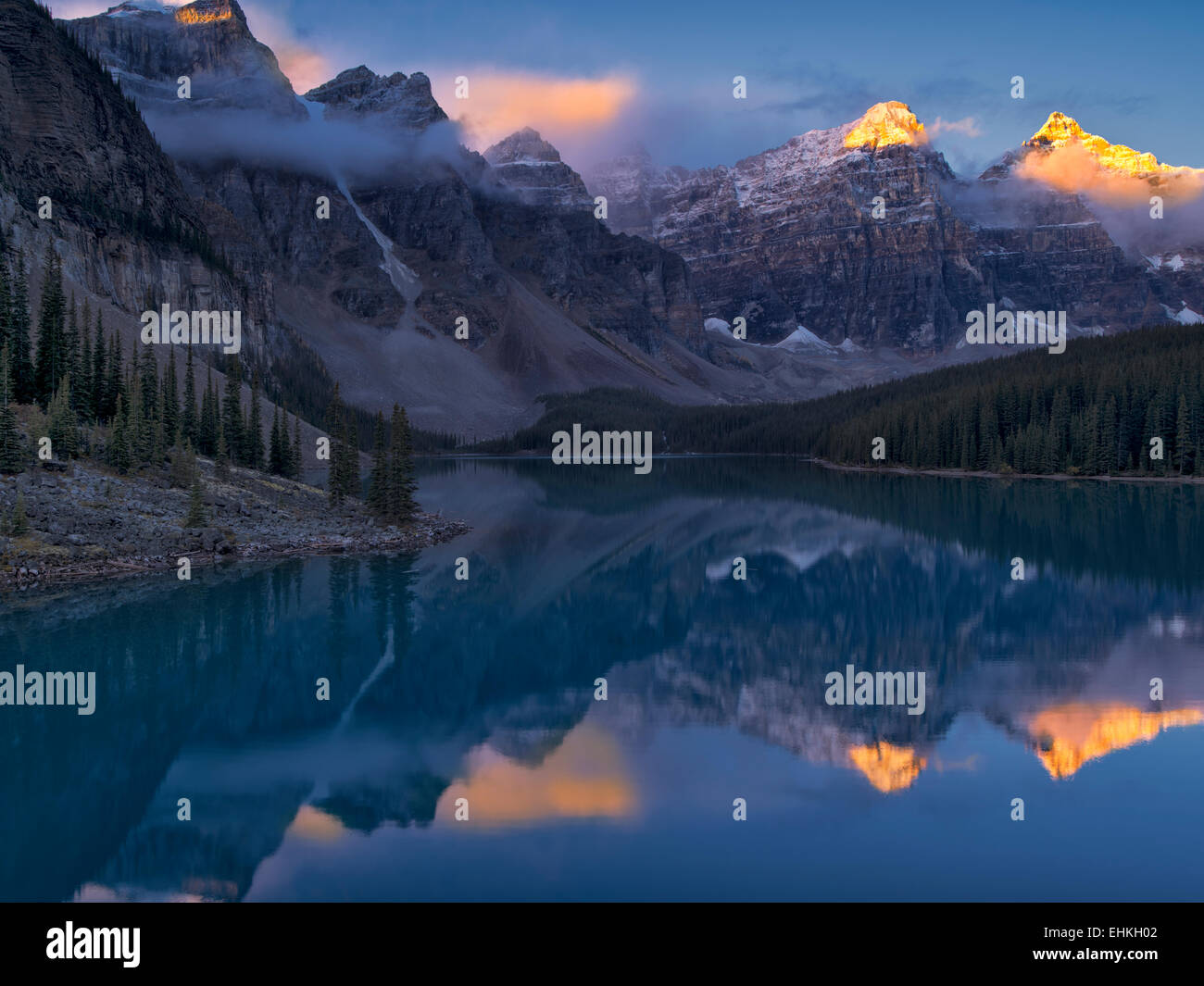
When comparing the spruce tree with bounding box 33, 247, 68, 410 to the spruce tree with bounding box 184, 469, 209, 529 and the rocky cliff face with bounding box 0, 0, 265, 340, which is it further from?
the rocky cliff face with bounding box 0, 0, 265, 340

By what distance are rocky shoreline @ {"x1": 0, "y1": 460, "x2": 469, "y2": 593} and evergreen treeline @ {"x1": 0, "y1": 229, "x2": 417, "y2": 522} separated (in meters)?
1.13

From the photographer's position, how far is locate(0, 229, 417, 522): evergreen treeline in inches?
1613

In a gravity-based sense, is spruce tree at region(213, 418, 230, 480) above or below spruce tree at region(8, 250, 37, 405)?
below

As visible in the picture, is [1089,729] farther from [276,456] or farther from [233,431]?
[276,456]

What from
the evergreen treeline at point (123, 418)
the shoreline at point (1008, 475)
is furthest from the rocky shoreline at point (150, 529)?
the shoreline at point (1008, 475)

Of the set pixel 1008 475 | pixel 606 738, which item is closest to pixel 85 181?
pixel 1008 475

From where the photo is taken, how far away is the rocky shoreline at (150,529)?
110 feet

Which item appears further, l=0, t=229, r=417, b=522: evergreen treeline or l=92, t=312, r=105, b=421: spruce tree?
l=92, t=312, r=105, b=421: spruce tree

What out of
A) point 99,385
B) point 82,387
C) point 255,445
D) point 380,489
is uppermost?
point 99,385

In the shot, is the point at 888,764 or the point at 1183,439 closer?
the point at 888,764

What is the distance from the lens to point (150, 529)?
38312mm

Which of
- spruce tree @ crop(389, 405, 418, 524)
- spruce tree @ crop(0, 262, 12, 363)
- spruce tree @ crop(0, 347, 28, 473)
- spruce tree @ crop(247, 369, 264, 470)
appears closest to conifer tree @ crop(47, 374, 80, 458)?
spruce tree @ crop(0, 347, 28, 473)

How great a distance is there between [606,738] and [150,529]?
2686 centimetres
